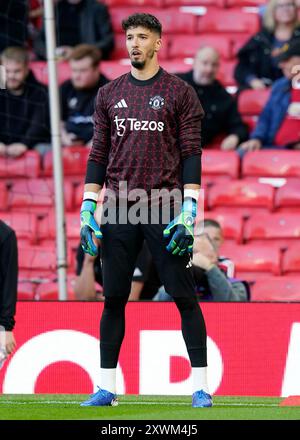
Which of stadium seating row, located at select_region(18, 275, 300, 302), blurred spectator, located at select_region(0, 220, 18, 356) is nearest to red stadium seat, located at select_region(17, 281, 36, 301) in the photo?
stadium seating row, located at select_region(18, 275, 300, 302)

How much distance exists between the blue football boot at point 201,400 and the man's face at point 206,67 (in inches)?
207

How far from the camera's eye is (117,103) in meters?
6.50

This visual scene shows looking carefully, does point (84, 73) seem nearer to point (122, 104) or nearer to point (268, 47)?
point (268, 47)

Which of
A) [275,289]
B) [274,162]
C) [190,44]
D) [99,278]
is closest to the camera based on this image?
[99,278]

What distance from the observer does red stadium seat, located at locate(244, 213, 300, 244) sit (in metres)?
10.7

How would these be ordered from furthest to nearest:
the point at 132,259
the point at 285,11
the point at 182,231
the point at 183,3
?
the point at 183,3 → the point at 285,11 → the point at 132,259 → the point at 182,231

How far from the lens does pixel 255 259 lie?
416 inches

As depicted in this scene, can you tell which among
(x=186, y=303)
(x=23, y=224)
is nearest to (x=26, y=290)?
(x=23, y=224)

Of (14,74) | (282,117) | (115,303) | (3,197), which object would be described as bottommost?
(115,303)

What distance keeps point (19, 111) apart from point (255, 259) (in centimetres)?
249

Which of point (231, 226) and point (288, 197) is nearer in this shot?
point (231, 226)

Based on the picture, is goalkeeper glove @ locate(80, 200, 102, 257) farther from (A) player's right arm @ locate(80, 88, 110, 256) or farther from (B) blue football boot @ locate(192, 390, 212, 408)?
(B) blue football boot @ locate(192, 390, 212, 408)
